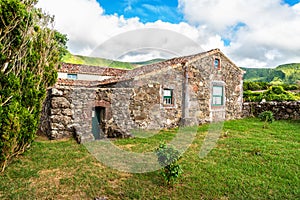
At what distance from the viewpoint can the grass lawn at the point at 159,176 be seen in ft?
14.5

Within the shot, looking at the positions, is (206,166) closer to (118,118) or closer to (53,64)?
(118,118)

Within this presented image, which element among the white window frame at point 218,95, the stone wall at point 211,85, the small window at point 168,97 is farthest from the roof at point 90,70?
the white window frame at point 218,95

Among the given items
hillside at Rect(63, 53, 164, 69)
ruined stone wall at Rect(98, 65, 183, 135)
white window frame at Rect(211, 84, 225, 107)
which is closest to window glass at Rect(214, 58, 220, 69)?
white window frame at Rect(211, 84, 225, 107)

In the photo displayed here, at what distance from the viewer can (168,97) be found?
11711 millimetres

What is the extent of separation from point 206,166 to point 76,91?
6.03 meters

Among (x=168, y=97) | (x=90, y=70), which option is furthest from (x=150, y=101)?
(x=90, y=70)

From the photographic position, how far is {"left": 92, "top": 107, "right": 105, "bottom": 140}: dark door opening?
9.48 m

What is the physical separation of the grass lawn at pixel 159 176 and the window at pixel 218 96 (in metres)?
6.50

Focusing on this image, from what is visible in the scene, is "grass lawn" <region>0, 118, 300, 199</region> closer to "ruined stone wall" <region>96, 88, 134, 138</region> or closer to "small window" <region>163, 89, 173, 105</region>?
"ruined stone wall" <region>96, 88, 134, 138</region>

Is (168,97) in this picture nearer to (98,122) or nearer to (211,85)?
(211,85)

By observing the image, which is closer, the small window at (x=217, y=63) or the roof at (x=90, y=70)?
the small window at (x=217, y=63)

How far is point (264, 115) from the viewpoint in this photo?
12258 mm

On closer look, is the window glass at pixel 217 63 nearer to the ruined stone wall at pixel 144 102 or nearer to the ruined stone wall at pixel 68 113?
the ruined stone wall at pixel 144 102

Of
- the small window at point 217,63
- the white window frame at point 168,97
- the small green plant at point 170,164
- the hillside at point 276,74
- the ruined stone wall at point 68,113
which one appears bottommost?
the small green plant at point 170,164
